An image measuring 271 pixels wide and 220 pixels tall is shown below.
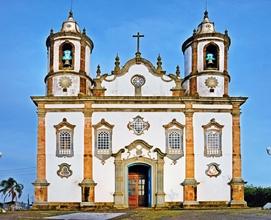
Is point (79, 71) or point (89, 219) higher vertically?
point (79, 71)

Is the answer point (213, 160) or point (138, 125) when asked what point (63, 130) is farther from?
point (213, 160)

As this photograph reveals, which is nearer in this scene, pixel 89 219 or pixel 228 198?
pixel 89 219

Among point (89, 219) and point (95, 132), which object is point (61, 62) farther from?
point (89, 219)

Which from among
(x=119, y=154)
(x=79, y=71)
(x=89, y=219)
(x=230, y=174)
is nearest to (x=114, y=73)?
(x=79, y=71)

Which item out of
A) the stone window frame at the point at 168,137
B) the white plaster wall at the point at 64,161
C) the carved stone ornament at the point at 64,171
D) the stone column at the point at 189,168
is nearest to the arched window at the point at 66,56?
the white plaster wall at the point at 64,161

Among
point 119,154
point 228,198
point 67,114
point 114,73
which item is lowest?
point 228,198

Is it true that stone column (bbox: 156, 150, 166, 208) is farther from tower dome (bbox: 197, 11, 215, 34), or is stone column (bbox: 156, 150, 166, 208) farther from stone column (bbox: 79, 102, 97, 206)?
tower dome (bbox: 197, 11, 215, 34)

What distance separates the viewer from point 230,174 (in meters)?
37.4

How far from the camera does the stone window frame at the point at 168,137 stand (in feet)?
123

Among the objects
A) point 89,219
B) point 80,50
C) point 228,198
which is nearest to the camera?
point 89,219

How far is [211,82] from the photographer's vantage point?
128 feet

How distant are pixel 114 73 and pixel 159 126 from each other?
451 cm

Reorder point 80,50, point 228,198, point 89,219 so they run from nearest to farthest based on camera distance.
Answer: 1. point 89,219
2. point 228,198
3. point 80,50

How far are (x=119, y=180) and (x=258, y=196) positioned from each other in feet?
57.1
